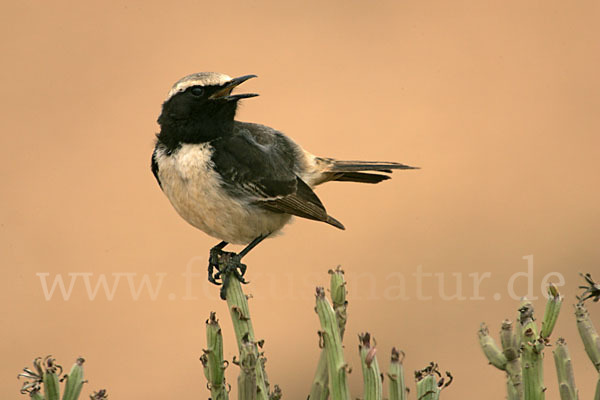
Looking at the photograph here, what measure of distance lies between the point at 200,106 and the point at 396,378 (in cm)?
157

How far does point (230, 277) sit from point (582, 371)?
3.83 m

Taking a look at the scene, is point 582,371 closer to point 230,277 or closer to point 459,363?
point 459,363

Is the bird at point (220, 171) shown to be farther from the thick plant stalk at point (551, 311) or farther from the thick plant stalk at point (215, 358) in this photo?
the thick plant stalk at point (551, 311)

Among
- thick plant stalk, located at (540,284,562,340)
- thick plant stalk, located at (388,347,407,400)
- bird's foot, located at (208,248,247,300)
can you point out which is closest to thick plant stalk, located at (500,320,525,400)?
thick plant stalk, located at (540,284,562,340)

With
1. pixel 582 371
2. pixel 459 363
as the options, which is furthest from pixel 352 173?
pixel 582 371

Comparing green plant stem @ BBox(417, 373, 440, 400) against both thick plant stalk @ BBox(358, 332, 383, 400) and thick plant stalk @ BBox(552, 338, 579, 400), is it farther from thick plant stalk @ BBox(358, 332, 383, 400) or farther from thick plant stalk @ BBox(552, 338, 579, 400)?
thick plant stalk @ BBox(552, 338, 579, 400)

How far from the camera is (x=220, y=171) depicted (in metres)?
3.67

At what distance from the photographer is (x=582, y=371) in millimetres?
6117

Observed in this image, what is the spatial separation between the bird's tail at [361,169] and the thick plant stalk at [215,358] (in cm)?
164

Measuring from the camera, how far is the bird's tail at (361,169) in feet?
13.7

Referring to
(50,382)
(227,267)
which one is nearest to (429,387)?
(227,267)

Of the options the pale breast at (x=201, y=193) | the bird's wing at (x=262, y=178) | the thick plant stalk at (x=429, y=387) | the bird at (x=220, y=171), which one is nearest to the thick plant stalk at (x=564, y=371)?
the thick plant stalk at (x=429, y=387)

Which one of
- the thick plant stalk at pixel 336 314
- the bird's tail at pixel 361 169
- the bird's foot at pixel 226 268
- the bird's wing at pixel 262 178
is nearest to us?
the thick plant stalk at pixel 336 314

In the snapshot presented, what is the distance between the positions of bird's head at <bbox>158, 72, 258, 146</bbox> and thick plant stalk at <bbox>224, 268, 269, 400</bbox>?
2.76ft
